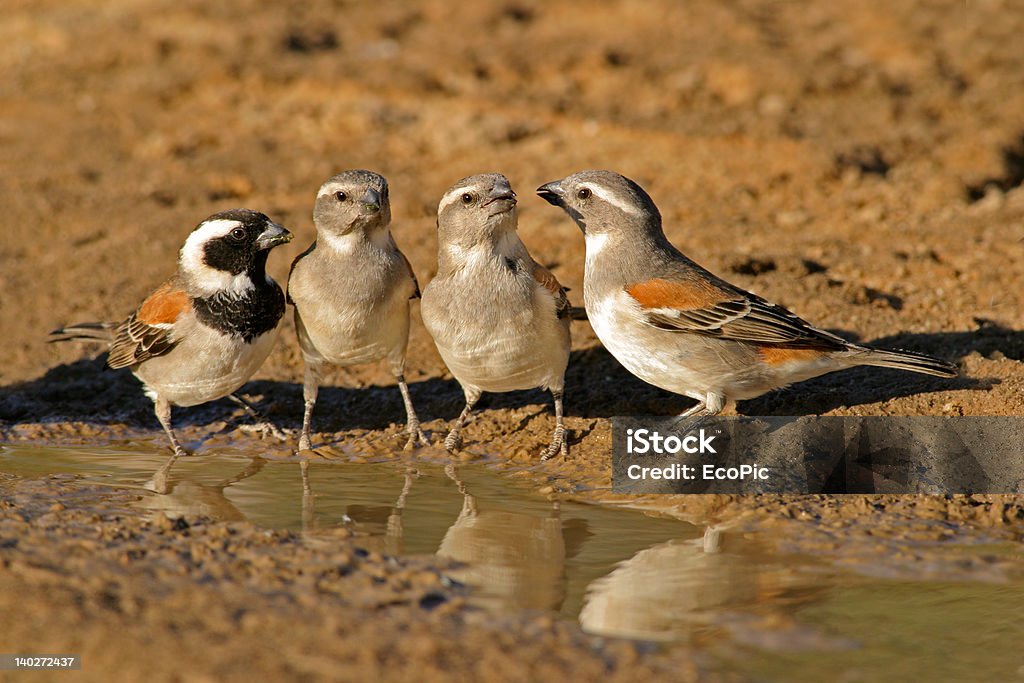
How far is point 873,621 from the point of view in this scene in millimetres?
5340

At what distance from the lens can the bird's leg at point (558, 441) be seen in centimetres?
788

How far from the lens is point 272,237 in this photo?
25.7 ft

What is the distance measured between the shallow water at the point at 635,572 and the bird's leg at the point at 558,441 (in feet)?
1.17

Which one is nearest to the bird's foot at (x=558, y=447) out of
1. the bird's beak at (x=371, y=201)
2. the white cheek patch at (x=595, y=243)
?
the white cheek patch at (x=595, y=243)

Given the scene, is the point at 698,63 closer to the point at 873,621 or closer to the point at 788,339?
the point at 788,339

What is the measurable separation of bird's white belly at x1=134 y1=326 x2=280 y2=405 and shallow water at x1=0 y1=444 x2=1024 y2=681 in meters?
0.53

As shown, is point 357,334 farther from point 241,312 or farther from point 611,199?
point 611,199

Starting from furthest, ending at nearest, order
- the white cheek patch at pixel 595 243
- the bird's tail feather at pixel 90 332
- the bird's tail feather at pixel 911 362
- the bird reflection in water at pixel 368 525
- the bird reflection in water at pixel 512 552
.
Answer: the bird's tail feather at pixel 90 332 → the white cheek patch at pixel 595 243 → the bird's tail feather at pixel 911 362 → the bird reflection in water at pixel 368 525 → the bird reflection in water at pixel 512 552

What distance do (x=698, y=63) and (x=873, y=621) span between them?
10.1m

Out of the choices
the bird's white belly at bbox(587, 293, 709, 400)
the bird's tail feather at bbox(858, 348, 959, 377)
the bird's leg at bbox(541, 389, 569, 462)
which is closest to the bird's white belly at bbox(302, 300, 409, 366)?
the bird's leg at bbox(541, 389, 569, 462)

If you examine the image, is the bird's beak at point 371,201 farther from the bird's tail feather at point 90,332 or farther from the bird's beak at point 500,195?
the bird's tail feather at point 90,332

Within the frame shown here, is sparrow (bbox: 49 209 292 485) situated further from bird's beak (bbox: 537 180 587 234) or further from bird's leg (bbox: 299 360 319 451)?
bird's beak (bbox: 537 180 587 234)

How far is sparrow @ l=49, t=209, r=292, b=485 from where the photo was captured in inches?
308

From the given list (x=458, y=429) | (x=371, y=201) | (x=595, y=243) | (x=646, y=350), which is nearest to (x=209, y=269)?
(x=371, y=201)
